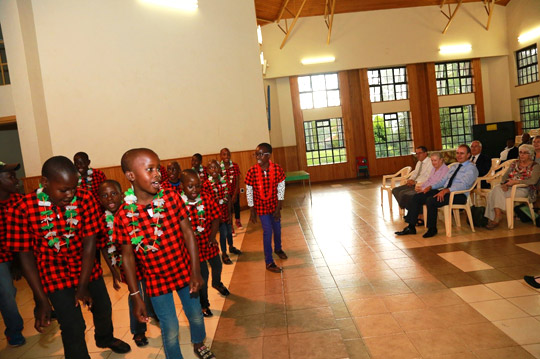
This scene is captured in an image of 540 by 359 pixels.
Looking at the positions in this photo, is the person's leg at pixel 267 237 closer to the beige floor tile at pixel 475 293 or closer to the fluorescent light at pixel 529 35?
the beige floor tile at pixel 475 293

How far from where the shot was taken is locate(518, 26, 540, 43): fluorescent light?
14.0 m

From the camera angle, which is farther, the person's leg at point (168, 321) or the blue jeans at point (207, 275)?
the blue jeans at point (207, 275)

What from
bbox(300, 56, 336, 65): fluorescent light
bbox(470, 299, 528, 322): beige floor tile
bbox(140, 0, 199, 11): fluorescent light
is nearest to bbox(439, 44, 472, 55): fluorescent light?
bbox(300, 56, 336, 65): fluorescent light

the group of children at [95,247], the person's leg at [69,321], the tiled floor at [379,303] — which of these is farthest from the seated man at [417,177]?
the person's leg at [69,321]

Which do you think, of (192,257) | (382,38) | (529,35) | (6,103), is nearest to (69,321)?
(192,257)

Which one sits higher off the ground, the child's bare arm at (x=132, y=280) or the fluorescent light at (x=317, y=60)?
the fluorescent light at (x=317, y=60)

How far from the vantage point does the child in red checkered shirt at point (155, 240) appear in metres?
2.40

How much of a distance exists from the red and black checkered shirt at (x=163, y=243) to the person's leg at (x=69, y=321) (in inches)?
23.9

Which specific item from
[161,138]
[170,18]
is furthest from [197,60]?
[161,138]

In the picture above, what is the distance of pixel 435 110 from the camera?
1595cm

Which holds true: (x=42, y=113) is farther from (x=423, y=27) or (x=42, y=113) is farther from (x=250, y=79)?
(x=423, y=27)

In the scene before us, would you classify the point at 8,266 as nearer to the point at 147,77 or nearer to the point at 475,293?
the point at 475,293

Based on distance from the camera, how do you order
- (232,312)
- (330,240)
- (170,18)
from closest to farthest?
(232,312)
(330,240)
(170,18)

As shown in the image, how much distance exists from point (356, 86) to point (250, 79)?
694 cm
